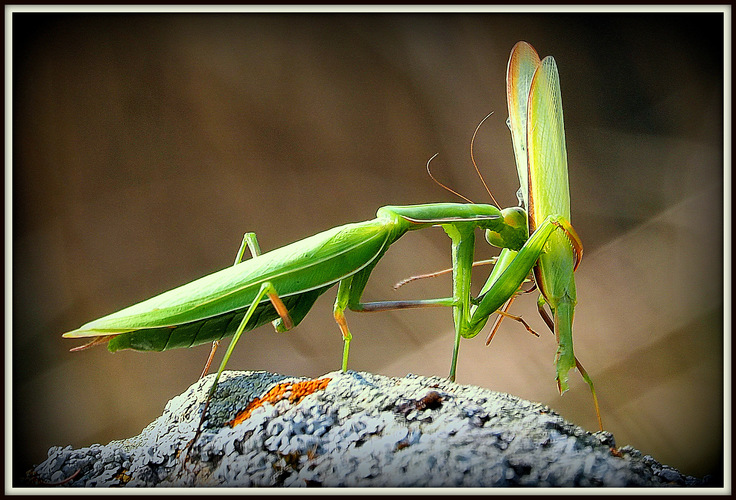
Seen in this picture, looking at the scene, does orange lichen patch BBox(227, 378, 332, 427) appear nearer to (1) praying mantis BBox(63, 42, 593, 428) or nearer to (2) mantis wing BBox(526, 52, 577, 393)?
(1) praying mantis BBox(63, 42, 593, 428)

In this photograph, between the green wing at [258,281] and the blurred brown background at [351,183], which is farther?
the blurred brown background at [351,183]

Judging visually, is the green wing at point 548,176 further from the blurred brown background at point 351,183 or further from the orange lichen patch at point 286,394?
the orange lichen patch at point 286,394

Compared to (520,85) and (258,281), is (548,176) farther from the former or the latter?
(258,281)

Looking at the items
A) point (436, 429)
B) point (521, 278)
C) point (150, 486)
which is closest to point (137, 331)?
point (150, 486)

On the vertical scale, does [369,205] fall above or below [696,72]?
below

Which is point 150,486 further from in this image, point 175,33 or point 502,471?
point 175,33

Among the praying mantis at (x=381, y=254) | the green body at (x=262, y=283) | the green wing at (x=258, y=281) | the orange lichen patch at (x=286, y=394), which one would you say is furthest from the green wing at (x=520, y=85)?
the orange lichen patch at (x=286, y=394)

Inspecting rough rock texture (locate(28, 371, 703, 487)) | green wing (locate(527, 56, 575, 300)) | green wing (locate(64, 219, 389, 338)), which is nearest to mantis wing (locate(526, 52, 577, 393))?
green wing (locate(527, 56, 575, 300))
